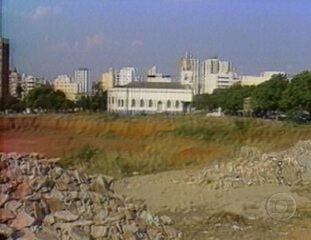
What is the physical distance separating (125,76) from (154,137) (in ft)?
0.99

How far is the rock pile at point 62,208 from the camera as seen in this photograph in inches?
122

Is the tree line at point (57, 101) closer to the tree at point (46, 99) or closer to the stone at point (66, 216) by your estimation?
the tree at point (46, 99)

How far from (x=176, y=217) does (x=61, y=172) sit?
552mm

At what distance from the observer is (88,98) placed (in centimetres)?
321

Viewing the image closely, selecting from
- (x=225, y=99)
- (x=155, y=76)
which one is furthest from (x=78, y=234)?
(x=225, y=99)

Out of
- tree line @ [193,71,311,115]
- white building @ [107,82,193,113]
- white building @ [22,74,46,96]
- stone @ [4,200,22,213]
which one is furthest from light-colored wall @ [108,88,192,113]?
stone @ [4,200,22,213]

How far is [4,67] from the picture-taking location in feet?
10.1

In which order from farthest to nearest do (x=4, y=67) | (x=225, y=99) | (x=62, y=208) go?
(x=225, y=99), (x=62, y=208), (x=4, y=67)

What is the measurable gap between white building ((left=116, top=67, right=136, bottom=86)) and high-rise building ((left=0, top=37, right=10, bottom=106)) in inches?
18.8

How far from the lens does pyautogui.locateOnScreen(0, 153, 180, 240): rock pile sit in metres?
3.10

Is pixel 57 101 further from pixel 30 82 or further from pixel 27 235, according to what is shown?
pixel 27 235

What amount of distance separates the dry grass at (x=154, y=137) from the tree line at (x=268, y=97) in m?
0.06

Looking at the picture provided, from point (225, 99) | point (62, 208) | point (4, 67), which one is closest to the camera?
point (4, 67)

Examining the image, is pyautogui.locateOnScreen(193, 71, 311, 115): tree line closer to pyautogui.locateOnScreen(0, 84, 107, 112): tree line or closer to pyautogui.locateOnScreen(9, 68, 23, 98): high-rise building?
pyautogui.locateOnScreen(0, 84, 107, 112): tree line
